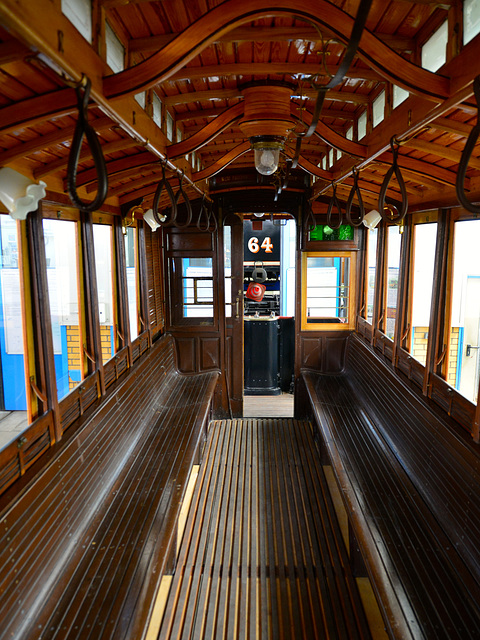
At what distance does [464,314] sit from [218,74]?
2.56m

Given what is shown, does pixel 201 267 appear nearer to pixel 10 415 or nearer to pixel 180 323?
pixel 180 323

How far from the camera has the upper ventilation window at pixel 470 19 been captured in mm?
1938

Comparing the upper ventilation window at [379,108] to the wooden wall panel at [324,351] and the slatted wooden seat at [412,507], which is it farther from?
the wooden wall panel at [324,351]

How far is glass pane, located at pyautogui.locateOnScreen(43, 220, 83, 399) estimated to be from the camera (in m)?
3.32

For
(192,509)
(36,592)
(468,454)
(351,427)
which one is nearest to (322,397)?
(351,427)

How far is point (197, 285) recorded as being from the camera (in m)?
6.73

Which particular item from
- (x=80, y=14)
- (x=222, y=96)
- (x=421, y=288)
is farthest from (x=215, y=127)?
(x=421, y=288)

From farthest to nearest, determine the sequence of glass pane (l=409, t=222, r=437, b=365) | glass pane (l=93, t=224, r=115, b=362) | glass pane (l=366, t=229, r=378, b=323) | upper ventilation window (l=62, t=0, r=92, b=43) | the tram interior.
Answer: glass pane (l=366, t=229, r=378, b=323), glass pane (l=93, t=224, r=115, b=362), glass pane (l=409, t=222, r=437, b=365), the tram interior, upper ventilation window (l=62, t=0, r=92, b=43)

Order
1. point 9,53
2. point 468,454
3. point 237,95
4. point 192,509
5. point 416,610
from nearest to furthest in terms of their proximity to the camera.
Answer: point 9,53
point 416,610
point 468,454
point 237,95
point 192,509

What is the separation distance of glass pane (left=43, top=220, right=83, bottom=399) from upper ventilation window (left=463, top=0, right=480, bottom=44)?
2583 millimetres

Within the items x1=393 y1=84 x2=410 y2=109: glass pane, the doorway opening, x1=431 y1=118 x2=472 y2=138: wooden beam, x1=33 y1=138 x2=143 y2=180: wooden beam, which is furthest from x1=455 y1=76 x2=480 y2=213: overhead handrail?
the doorway opening

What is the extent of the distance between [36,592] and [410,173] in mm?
3578

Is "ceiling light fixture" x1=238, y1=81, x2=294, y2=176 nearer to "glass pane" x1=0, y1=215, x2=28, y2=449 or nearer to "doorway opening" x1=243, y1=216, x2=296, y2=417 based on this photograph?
"glass pane" x1=0, y1=215, x2=28, y2=449

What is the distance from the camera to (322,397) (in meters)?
5.78
